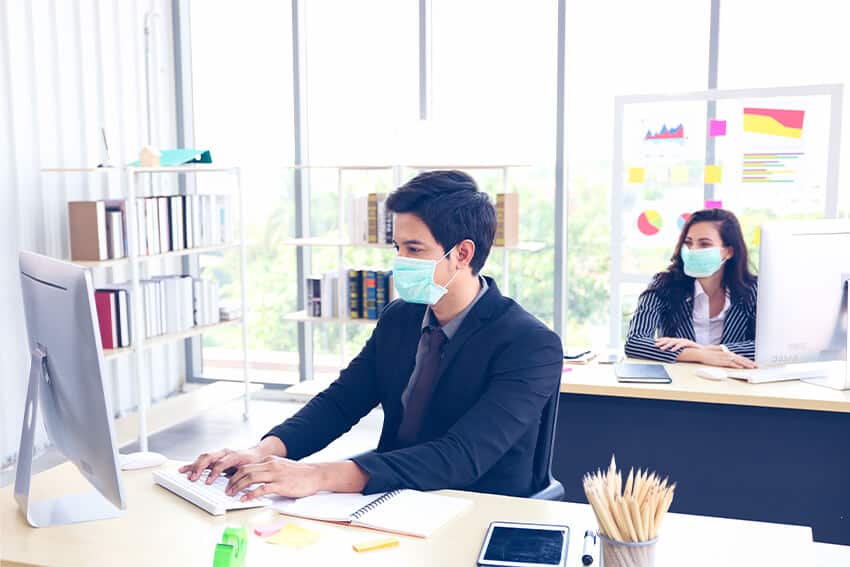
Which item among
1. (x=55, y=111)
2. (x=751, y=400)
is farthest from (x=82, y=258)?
(x=751, y=400)

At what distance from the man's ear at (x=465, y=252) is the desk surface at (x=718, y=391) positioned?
0.87m

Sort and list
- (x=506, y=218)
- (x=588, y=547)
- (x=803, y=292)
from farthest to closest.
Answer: (x=506, y=218) → (x=803, y=292) → (x=588, y=547)

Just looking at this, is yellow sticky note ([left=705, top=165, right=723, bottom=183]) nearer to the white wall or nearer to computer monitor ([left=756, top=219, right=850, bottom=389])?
computer monitor ([left=756, top=219, right=850, bottom=389])

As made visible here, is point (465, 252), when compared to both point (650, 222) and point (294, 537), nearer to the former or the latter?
point (294, 537)

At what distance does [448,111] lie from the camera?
527 centimetres

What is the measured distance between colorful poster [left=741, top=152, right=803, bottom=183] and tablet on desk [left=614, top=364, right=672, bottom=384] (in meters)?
1.91

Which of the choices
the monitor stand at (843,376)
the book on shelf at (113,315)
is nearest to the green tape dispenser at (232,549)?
the monitor stand at (843,376)

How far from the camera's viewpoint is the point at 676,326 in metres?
3.40

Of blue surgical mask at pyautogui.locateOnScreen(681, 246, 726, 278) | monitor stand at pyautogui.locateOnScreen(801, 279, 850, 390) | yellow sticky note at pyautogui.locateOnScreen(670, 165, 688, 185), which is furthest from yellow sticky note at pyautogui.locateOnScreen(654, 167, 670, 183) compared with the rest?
monitor stand at pyautogui.locateOnScreen(801, 279, 850, 390)

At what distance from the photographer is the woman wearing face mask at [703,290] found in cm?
335

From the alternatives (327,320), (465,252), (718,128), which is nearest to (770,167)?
(718,128)

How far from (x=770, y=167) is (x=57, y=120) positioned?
366 cm

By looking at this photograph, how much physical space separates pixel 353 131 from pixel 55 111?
1.70 meters

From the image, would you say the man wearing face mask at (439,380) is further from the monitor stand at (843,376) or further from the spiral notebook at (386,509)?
the monitor stand at (843,376)
